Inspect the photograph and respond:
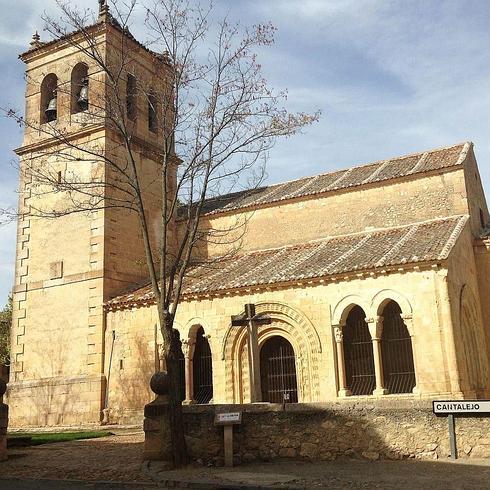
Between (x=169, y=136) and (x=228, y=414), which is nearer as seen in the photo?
(x=228, y=414)

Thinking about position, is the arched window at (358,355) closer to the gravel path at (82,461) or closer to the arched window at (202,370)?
the arched window at (202,370)

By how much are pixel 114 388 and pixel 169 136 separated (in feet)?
35.0

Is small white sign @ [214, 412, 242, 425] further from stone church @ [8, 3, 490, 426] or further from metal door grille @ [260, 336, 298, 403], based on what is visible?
metal door grille @ [260, 336, 298, 403]

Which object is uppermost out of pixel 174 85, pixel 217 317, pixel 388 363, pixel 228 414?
pixel 174 85

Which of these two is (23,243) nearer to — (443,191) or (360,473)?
(443,191)

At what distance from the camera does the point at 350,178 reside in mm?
22828

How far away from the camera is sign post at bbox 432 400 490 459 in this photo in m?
9.29

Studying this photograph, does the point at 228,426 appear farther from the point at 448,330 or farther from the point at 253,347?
the point at 448,330

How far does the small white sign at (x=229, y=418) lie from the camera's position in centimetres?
1052

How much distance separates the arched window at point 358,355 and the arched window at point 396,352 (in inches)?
16.5

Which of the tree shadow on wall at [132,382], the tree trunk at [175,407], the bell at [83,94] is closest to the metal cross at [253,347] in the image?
the tree trunk at [175,407]

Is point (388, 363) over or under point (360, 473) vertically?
over

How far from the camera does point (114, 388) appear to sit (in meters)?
20.2

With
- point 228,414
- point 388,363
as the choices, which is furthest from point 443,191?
point 228,414
